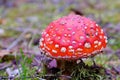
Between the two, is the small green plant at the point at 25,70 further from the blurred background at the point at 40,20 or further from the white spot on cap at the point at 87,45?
the white spot on cap at the point at 87,45

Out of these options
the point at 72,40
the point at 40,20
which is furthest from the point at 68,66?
the point at 40,20

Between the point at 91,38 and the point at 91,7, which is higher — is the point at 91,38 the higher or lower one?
the lower one

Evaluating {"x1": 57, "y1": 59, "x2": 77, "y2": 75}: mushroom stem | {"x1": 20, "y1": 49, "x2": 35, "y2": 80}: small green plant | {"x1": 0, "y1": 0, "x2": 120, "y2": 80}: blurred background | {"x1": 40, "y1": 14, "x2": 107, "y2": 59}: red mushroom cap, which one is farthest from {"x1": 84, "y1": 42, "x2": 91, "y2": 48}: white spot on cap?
{"x1": 0, "y1": 0, "x2": 120, "y2": 80}: blurred background

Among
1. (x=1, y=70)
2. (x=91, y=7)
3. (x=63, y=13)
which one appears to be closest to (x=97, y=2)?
(x=91, y=7)

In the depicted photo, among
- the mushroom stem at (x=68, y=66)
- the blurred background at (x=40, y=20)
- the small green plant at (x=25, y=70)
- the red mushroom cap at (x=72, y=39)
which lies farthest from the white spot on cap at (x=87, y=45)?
the blurred background at (x=40, y=20)

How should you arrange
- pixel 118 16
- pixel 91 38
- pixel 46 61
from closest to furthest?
pixel 91 38 < pixel 46 61 < pixel 118 16

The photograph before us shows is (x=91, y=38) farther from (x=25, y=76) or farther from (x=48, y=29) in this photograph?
(x=25, y=76)

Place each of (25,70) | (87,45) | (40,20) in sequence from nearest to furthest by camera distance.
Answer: (87,45), (25,70), (40,20)

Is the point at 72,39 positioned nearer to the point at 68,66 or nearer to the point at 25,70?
the point at 68,66
